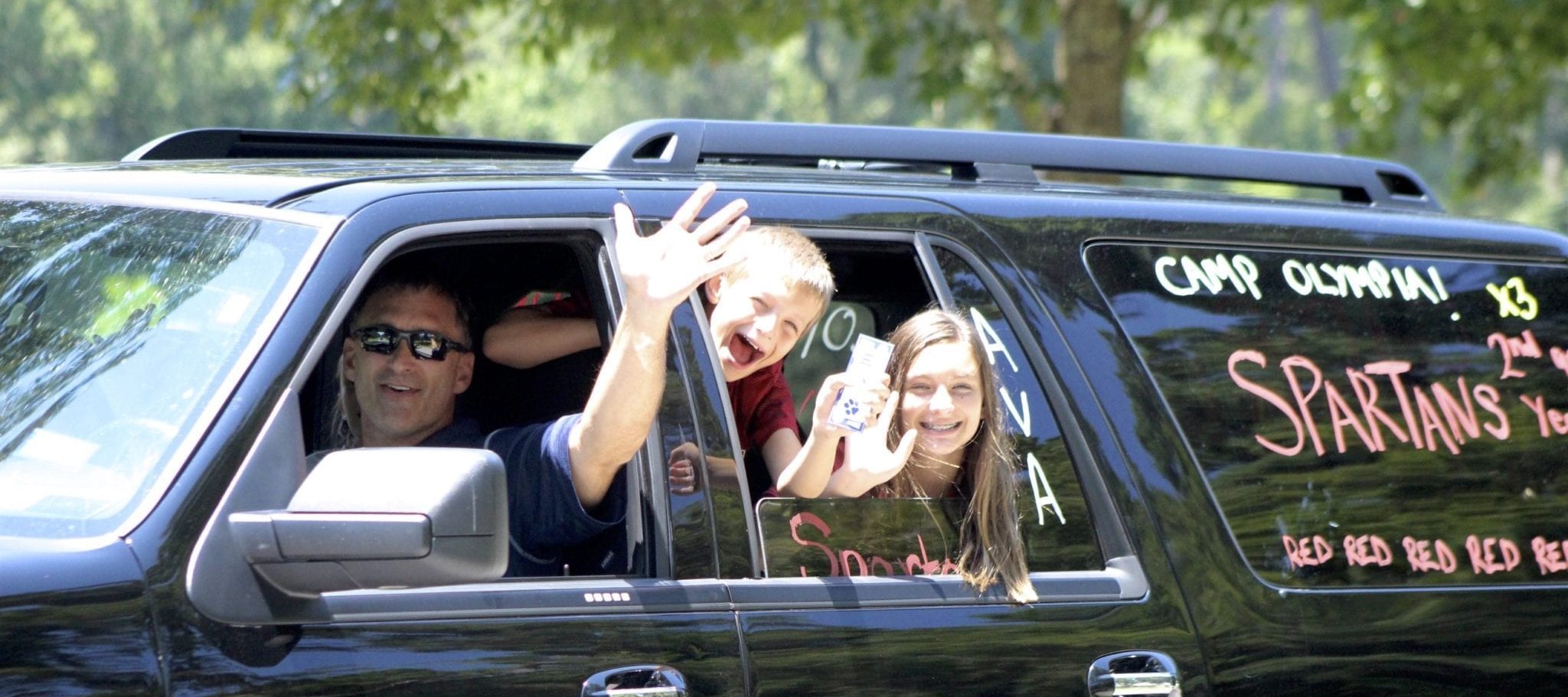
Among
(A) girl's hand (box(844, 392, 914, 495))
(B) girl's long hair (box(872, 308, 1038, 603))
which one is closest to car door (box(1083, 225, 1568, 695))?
(B) girl's long hair (box(872, 308, 1038, 603))

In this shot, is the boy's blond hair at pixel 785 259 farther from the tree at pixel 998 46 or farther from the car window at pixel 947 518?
the tree at pixel 998 46

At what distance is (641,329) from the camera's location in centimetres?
247

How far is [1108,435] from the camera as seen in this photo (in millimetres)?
2949

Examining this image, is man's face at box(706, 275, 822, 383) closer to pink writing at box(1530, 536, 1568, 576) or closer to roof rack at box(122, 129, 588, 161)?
roof rack at box(122, 129, 588, 161)

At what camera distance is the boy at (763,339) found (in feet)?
9.21

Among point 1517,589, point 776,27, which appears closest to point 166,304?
point 1517,589

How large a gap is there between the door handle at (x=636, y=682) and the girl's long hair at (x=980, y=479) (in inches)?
22.0

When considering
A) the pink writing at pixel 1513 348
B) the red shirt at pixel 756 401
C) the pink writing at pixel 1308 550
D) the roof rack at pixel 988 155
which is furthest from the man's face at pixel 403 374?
the pink writing at pixel 1513 348

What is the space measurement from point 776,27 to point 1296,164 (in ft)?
21.3

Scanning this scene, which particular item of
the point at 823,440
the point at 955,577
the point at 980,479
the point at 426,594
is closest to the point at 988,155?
the point at 980,479

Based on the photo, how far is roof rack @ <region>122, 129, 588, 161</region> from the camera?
347cm

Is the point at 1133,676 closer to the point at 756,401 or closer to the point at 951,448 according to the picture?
the point at 951,448

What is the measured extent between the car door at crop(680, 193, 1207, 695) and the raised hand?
23 centimetres

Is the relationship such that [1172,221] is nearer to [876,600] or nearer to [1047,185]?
[1047,185]
